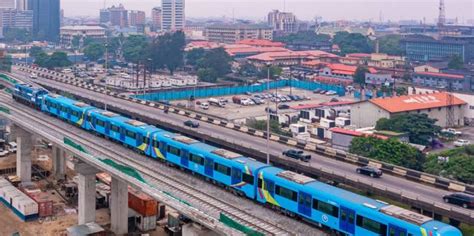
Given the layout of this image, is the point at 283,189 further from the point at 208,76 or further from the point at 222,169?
the point at 208,76

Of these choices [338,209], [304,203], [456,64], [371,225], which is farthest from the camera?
[456,64]

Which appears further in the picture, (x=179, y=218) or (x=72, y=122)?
(x=72, y=122)

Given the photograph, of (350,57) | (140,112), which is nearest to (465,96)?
(140,112)

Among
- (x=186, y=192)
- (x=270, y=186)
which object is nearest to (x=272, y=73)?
(x=186, y=192)

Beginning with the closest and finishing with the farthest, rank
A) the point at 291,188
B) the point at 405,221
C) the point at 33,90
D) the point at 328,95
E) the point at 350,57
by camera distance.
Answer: the point at 405,221 < the point at 291,188 < the point at 33,90 < the point at 328,95 < the point at 350,57

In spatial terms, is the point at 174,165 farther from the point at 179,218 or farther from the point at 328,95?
the point at 328,95

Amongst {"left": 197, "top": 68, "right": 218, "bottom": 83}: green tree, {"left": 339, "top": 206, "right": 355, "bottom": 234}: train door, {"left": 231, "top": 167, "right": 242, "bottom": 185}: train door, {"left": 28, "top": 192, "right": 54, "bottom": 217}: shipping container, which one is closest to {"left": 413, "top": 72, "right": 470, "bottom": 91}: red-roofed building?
{"left": 197, "top": 68, "right": 218, "bottom": 83}: green tree

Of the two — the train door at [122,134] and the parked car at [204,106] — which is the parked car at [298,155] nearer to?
the train door at [122,134]
